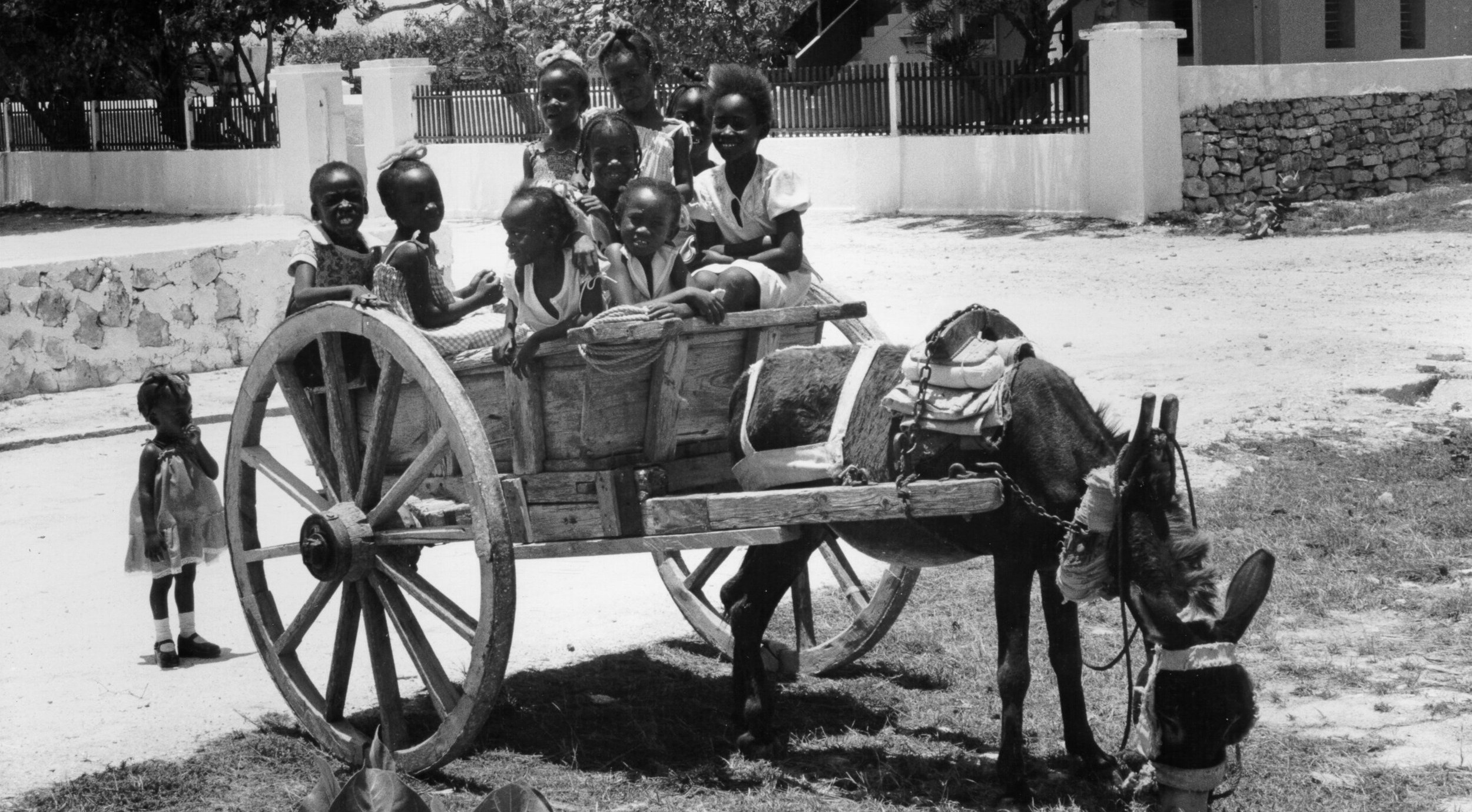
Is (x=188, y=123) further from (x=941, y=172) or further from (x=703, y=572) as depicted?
(x=703, y=572)

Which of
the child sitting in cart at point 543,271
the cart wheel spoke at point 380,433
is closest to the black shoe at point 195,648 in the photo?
the cart wheel spoke at point 380,433

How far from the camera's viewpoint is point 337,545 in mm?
4766

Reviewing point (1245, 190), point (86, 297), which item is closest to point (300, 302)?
point (86, 297)

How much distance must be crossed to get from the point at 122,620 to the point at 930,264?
32.0ft

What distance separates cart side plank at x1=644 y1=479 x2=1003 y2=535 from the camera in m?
4.07

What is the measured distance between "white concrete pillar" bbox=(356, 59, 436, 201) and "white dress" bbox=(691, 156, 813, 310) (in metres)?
17.5

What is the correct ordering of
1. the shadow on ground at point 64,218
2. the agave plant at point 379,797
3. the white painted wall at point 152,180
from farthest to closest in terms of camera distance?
the white painted wall at point 152,180 < the shadow on ground at point 64,218 < the agave plant at point 379,797

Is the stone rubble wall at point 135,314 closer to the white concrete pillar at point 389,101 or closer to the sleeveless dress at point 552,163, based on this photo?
the sleeveless dress at point 552,163

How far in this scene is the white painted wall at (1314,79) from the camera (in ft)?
54.8

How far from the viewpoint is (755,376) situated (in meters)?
4.66

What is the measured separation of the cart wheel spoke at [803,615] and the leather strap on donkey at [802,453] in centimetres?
99

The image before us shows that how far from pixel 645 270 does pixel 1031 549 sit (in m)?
1.43

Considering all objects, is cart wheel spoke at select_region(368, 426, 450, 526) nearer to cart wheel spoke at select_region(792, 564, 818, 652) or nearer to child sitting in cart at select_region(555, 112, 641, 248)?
child sitting in cart at select_region(555, 112, 641, 248)

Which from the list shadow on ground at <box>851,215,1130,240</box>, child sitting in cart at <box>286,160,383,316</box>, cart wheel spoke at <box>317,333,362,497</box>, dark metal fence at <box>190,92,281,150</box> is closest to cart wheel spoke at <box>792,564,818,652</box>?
cart wheel spoke at <box>317,333,362,497</box>
